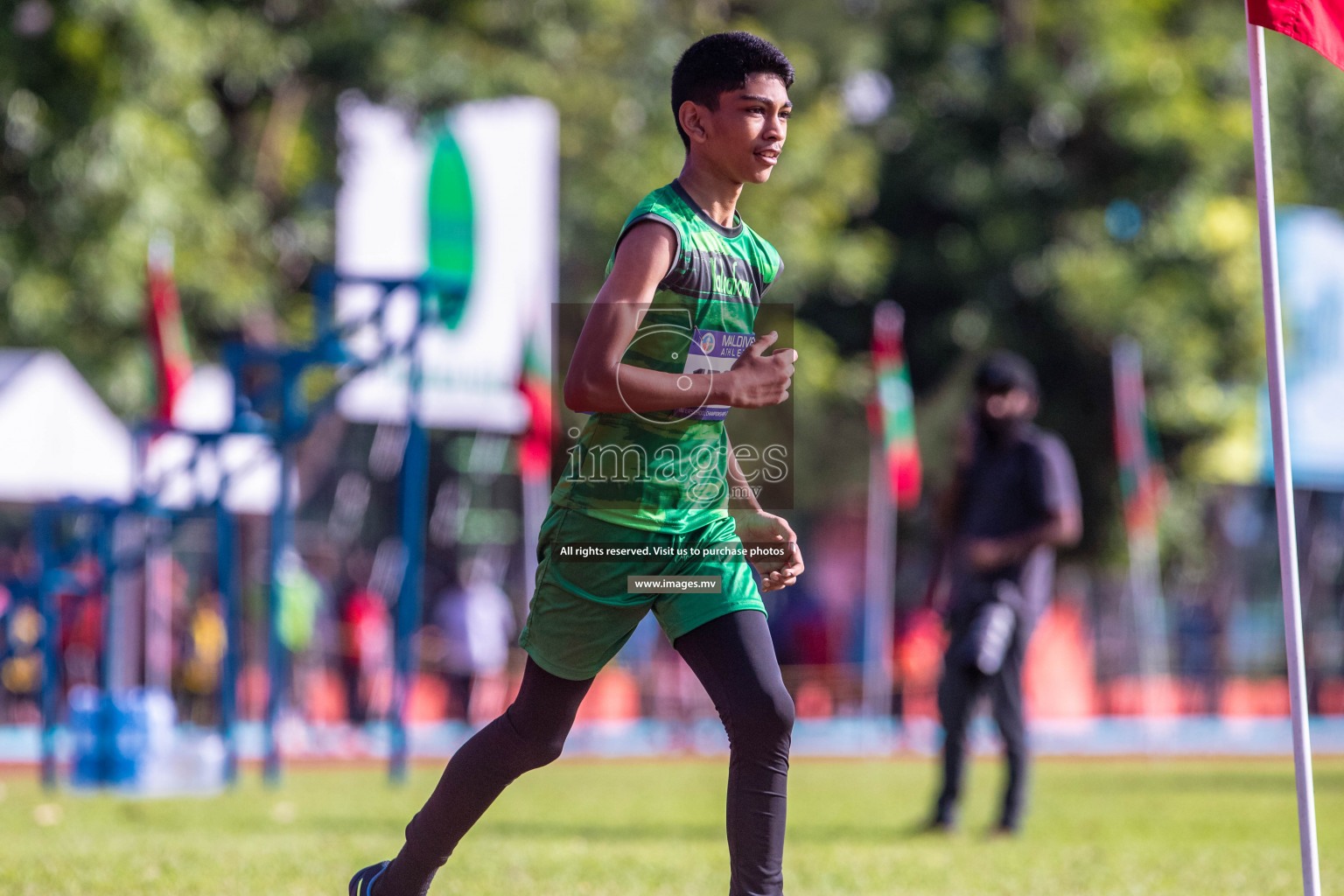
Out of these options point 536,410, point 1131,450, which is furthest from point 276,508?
point 1131,450

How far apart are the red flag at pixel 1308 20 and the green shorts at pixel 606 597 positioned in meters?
1.73

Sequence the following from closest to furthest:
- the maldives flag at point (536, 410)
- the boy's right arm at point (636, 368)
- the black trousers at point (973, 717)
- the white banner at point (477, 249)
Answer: the boy's right arm at point (636, 368) < the black trousers at point (973, 717) < the white banner at point (477, 249) < the maldives flag at point (536, 410)

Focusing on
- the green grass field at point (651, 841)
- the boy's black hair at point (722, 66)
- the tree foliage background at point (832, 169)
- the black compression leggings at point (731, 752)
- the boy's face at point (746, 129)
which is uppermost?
the tree foliage background at point (832, 169)

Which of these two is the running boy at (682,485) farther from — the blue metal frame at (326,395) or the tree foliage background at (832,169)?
the tree foliage background at (832,169)

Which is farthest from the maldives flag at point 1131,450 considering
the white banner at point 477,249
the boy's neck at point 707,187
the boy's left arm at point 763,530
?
the boy's neck at point 707,187

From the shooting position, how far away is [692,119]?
380 cm

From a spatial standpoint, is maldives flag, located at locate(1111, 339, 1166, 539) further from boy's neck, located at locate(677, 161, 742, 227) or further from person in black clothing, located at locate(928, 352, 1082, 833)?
boy's neck, located at locate(677, 161, 742, 227)

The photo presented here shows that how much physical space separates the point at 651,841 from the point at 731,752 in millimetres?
3974

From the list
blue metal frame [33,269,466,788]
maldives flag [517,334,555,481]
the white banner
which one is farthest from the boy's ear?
maldives flag [517,334,555,481]

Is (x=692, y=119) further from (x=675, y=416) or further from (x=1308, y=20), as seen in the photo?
(x=1308, y=20)

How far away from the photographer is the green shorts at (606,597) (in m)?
3.69

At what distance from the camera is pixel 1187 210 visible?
2391cm

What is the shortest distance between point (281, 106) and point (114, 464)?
526 cm

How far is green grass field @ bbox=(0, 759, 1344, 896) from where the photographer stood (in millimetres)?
5628
